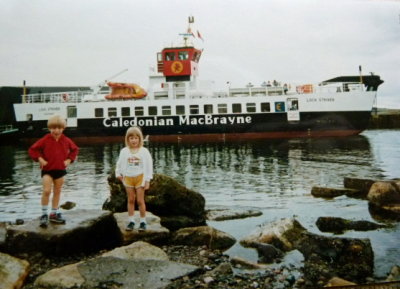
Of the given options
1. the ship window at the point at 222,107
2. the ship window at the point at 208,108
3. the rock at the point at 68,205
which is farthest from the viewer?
the ship window at the point at 208,108

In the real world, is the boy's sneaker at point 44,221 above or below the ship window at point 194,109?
below

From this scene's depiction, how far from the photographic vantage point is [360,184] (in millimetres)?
10117

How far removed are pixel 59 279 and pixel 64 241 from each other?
1066mm

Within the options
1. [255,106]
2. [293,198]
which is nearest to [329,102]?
[255,106]

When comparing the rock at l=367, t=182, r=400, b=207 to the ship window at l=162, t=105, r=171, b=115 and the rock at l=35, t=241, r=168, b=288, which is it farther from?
the ship window at l=162, t=105, r=171, b=115

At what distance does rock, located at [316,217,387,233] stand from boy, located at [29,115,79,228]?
465 centimetres

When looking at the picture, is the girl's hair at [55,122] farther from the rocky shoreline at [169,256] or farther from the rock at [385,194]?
the rock at [385,194]

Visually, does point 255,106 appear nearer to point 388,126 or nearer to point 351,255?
point 351,255

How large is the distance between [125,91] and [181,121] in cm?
608

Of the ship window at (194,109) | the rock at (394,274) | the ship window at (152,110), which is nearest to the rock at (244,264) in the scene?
the rock at (394,274)

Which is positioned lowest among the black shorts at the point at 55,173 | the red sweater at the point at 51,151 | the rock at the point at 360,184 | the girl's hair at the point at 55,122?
the rock at the point at 360,184

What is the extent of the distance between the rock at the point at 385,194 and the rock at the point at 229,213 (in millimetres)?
2712

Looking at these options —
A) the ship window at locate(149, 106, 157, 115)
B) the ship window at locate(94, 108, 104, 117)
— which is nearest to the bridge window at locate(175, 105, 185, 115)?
the ship window at locate(149, 106, 157, 115)

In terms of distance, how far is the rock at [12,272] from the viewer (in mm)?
3824
